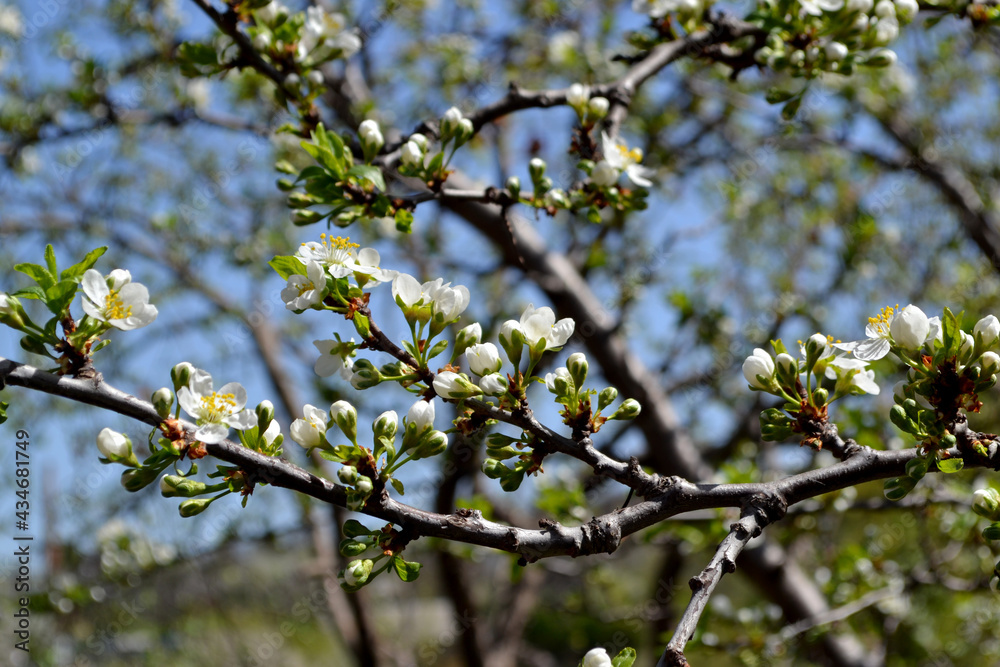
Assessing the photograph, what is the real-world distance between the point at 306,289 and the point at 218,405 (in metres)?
0.27

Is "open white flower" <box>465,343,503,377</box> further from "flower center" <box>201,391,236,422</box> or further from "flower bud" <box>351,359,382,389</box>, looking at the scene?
"flower center" <box>201,391,236,422</box>

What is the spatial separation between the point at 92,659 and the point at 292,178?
215 inches

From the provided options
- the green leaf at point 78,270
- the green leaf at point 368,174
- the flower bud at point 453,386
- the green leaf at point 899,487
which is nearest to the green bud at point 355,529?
the flower bud at point 453,386

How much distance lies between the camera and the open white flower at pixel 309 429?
4.33 feet

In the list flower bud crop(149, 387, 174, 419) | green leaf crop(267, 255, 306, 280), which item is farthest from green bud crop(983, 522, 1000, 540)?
flower bud crop(149, 387, 174, 419)

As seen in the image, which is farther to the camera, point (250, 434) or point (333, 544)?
point (333, 544)

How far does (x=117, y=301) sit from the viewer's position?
1.32m

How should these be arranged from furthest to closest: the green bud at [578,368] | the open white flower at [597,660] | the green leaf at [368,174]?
the green leaf at [368,174]
the green bud at [578,368]
the open white flower at [597,660]

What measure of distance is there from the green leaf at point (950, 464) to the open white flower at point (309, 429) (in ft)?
3.47

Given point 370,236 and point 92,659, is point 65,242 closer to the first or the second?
point 370,236

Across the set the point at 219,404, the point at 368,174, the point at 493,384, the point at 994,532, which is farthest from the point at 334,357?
the point at 994,532

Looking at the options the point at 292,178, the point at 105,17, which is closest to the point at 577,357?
the point at 292,178

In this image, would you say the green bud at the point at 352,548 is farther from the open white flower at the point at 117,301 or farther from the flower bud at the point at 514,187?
the flower bud at the point at 514,187

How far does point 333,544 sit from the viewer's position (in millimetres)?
5523
